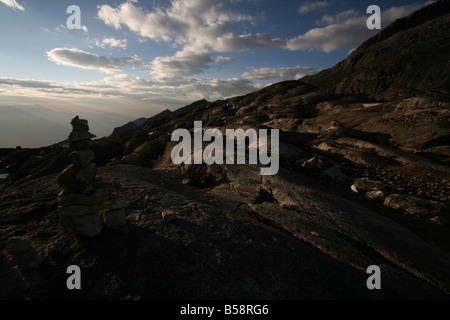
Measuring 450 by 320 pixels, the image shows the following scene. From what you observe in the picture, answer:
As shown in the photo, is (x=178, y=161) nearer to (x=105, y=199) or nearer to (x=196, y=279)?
(x=105, y=199)

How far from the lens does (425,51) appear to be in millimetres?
54938

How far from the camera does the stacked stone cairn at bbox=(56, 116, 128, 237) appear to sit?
6547 mm

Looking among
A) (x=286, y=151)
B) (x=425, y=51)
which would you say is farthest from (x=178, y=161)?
(x=425, y=51)

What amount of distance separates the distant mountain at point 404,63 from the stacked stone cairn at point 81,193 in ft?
198

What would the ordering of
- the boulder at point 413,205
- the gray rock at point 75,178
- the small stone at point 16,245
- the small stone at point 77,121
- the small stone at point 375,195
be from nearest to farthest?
the small stone at point 16,245 < the gray rock at point 75,178 < the small stone at point 77,121 < the boulder at point 413,205 < the small stone at point 375,195

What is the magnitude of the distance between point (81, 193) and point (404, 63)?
268 ft

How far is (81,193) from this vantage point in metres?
6.65

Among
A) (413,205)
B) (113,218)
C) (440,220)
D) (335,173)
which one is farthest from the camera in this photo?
(335,173)

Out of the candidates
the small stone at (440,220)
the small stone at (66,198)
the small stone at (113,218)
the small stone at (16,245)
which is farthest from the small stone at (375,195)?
the small stone at (16,245)

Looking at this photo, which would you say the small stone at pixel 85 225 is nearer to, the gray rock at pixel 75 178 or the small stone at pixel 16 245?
the gray rock at pixel 75 178

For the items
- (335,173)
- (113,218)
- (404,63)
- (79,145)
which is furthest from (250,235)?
(404,63)

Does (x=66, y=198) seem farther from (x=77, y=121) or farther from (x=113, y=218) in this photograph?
(x=77, y=121)

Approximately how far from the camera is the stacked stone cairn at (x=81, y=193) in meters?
6.55

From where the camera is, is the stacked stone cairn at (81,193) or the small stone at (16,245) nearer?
the small stone at (16,245)
